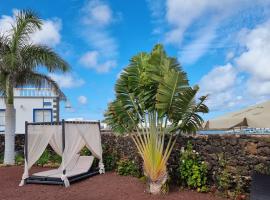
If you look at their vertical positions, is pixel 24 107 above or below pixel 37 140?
above

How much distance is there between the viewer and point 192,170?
34.6ft

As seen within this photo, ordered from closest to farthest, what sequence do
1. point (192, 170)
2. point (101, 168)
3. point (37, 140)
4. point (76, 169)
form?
point (192, 170)
point (37, 140)
point (76, 169)
point (101, 168)

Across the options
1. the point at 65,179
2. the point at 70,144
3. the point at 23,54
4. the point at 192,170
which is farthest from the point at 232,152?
the point at 23,54

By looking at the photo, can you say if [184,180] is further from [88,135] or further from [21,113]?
[21,113]

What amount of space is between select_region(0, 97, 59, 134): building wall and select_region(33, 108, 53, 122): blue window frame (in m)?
0.18

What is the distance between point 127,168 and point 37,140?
3.33 meters

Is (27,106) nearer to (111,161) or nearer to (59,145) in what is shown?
(111,161)

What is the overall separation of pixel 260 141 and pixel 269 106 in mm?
1411

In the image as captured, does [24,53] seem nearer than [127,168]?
No

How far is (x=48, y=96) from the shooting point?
27.9 metres

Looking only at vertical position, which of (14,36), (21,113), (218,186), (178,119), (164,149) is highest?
(14,36)

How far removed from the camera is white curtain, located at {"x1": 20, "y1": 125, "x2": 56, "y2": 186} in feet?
43.7

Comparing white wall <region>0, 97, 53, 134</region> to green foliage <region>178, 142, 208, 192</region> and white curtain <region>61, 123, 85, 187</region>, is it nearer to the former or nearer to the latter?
white curtain <region>61, 123, 85, 187</region>

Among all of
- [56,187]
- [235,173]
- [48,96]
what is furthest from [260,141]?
[48,96]
